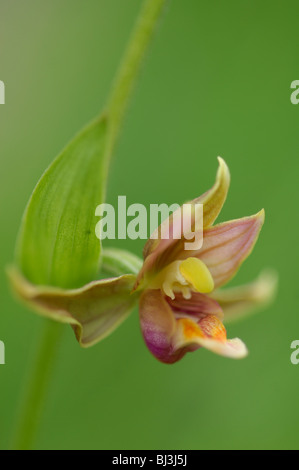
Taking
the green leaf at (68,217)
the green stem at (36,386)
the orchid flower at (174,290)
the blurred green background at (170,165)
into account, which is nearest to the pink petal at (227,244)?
the orchid flower at (174,290)

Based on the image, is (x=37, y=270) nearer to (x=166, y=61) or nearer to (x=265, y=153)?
(x=265, y=153)

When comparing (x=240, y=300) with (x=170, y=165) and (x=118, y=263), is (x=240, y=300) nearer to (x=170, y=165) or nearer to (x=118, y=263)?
(x=118, y=263)

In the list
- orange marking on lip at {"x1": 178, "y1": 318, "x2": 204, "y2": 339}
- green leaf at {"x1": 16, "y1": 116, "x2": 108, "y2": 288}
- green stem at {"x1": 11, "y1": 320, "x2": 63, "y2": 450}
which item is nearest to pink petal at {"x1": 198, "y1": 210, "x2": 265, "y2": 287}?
orange marking on lip at {"x1": 178, "y1": 318, "x2": 204, "y2": 339}

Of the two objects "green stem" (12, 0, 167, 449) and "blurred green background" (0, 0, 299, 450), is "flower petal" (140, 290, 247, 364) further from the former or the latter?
"blurred green background" (0, 0, 299, 450)

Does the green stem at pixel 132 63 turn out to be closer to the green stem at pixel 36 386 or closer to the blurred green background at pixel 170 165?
the green stem at pixel 36 386

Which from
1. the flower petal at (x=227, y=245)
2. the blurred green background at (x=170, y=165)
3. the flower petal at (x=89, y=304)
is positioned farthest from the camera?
the blurred green background at (x=170, y=165)

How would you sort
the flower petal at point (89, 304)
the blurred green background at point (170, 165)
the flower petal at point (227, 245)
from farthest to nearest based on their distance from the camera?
the blurred green background at point (170, 165)
the flower petal at point (227, 245)
the flower petal at point (89, 304)

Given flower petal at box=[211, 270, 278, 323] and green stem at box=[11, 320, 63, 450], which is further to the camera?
green stem at box=[11, 320, 63, 450]
